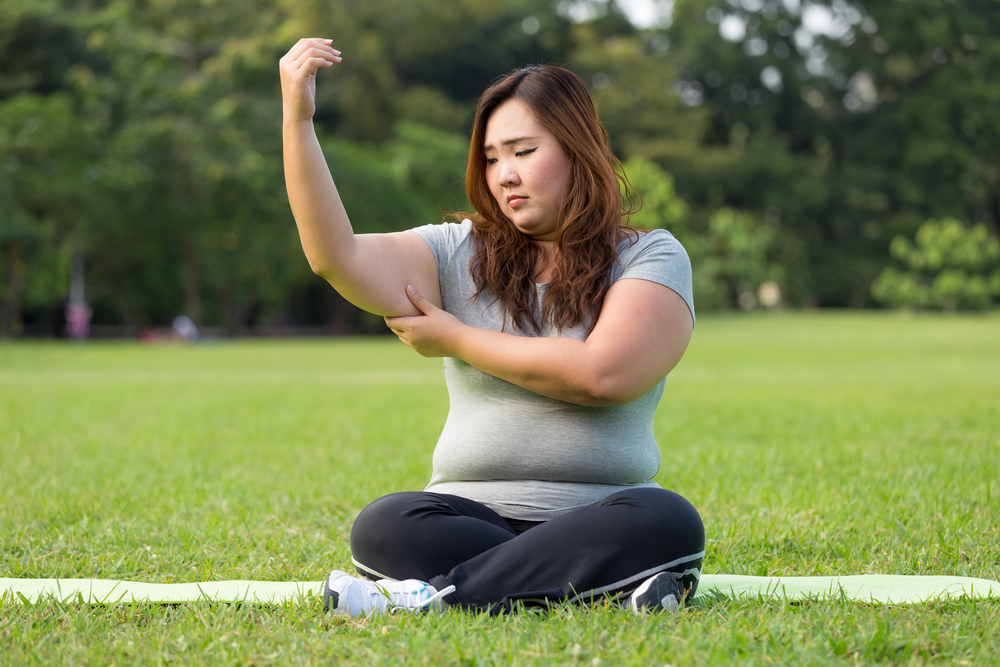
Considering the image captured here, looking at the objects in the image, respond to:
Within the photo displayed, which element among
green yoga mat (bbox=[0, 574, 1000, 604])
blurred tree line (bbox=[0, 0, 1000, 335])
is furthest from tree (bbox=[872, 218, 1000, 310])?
green yoga mat (bbox=[0, 574, 1000, 604])

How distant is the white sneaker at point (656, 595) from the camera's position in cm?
212

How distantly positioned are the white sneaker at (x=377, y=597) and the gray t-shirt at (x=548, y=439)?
0.32 m

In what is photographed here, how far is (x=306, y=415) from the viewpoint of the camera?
752 centimetres

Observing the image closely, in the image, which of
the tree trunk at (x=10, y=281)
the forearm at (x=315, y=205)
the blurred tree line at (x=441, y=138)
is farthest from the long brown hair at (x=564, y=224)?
the tree trunk at (x=10, y=281)

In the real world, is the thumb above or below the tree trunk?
above

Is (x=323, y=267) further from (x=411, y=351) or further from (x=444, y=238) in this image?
(x=411, y=351)

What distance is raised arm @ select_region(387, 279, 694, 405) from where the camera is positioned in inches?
84.7

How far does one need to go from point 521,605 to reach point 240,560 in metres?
1.25

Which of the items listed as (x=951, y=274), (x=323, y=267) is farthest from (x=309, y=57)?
(x=951, y=274)

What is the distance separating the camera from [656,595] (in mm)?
2133

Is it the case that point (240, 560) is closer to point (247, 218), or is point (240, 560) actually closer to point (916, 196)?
point (247, 218)

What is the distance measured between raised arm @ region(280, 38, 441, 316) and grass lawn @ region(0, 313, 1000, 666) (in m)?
0.82

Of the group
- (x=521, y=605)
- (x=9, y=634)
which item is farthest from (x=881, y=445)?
(x=9, y=634)

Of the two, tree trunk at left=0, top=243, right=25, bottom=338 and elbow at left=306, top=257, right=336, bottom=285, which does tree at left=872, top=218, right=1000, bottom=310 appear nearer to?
tree trunk at left=0, top=243, right=25, bottom=338
